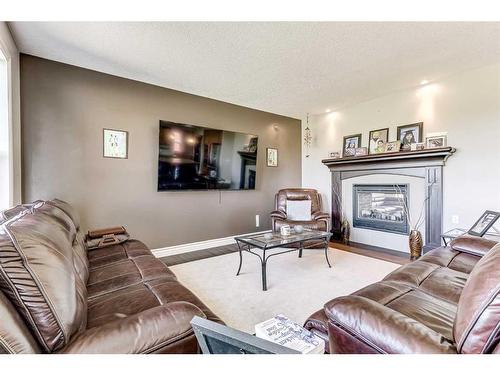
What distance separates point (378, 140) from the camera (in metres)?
4.20

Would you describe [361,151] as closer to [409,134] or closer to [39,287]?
[409,134]

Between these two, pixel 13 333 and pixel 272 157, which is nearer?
pixel 13 333

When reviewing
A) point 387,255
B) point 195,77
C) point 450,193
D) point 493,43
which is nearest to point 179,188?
point 195,77

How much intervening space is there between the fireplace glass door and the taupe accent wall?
1883 mm

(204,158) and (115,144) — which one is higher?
(115,144)

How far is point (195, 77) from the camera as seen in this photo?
3.37 meters

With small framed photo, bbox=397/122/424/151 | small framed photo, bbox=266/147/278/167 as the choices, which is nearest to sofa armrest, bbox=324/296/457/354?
small framed photo, bbox=397/122/424/151

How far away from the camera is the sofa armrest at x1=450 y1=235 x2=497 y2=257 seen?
6.50ft

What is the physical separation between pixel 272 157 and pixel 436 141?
8.57 feet

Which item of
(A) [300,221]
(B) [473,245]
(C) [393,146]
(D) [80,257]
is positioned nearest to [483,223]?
(B) [473,245]

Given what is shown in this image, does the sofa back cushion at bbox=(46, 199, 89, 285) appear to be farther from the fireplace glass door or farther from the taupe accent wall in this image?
the fireplace glass door

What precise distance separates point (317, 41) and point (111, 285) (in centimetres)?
274

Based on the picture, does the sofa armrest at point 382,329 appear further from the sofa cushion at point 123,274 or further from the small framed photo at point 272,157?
the small framed photo at point 272,157
